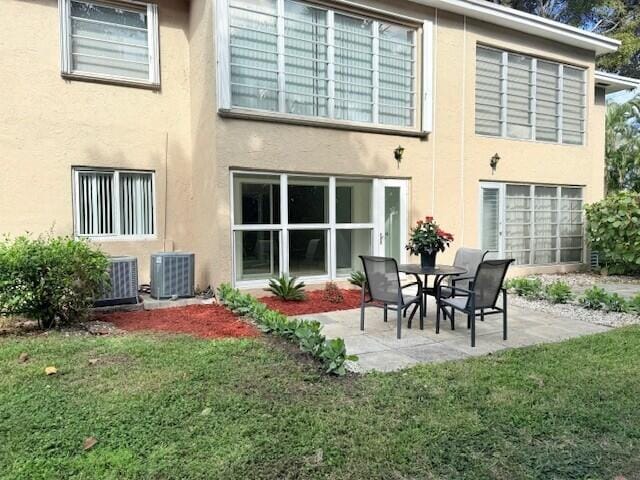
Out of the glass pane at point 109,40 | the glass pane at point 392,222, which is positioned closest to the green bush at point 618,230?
the glass pane at point 392,222

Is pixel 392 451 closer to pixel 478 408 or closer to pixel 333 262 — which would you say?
pixel 478 408

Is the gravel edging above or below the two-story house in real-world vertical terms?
below

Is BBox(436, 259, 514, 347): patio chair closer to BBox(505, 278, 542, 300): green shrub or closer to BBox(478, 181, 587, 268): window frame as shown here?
BBox(505, 278, 542, 300): green shrub

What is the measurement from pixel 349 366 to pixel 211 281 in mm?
4182

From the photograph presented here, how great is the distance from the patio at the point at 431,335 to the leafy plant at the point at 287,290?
2.99 feet

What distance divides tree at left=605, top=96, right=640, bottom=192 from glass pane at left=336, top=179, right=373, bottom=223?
12417 mm

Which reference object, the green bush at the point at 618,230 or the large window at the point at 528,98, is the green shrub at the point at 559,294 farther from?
the large window at the point at 528,98

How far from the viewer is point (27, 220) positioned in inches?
297

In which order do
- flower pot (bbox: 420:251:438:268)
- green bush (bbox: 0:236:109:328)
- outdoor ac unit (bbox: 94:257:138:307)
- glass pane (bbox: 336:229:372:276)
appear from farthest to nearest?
glass pane (bbox: 336:229:372:276) < outdoor ac unit (bbox: 94:257:138:307) < flower pot (bbox: 420:251:438:268) < green bush (bbox: 0:236:109:328)

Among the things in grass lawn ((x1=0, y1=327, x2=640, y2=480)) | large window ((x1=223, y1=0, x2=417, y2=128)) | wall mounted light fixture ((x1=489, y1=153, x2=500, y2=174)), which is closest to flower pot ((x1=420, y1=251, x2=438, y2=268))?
grass lawn ((x1=0, y1=327, x2=640, y2=480))

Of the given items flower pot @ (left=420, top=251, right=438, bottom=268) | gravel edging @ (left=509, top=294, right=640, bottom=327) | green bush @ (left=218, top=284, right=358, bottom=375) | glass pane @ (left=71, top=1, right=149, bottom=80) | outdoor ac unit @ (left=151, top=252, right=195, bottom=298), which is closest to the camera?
green bush @ (left=218, top=284, right=358, bottom=375)

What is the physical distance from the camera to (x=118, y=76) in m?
8.14

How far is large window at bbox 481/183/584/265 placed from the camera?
1091 cm

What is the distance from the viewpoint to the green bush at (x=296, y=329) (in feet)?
14.3
